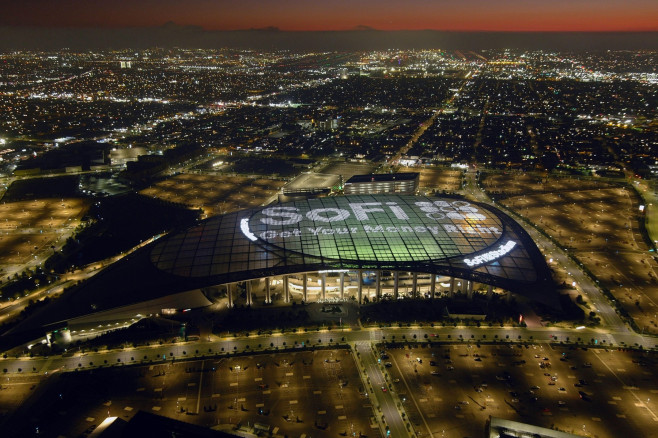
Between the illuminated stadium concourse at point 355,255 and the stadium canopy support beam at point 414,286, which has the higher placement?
the illuminated stadium concourse at point 355,255

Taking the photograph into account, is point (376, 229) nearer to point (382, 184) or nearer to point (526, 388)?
point (526, 388)

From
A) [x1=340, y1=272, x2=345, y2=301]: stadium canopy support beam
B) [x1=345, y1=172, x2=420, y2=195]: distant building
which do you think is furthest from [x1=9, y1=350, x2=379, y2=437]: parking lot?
[x1=345, y1=172, x2=420, y2=195]: distant building

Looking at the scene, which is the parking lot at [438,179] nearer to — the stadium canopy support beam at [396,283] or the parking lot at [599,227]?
the parking lot at [599,227]

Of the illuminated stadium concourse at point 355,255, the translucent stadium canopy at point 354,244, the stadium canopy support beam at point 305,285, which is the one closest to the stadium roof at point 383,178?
the translucent stadium canopy at point 354,244

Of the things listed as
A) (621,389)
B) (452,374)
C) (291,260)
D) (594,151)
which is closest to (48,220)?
(291,260)

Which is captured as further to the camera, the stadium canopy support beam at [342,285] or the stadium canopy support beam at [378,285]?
the stadium canopy support beam at [342,285]

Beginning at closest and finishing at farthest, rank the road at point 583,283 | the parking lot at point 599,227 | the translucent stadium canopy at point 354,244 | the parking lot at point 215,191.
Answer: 1. the road at point 583,283
2. the translucent stadium canopy at point 354,244
3. the parking lot at point 599,227
4. the parking lot at point 215,191
